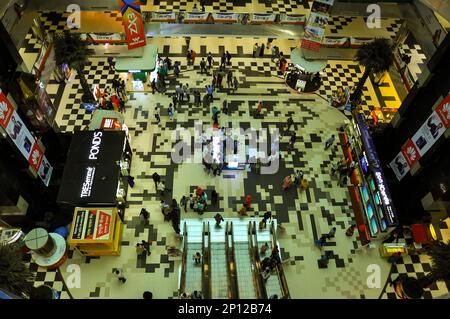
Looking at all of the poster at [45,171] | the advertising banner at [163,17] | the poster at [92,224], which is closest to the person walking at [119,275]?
the poster at [92,224]

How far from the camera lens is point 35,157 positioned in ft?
61.2

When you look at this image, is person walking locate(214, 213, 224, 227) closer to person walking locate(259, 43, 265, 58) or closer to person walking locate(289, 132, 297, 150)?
person walking locate(289, 132, 297, 150)

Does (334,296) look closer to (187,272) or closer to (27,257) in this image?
(187,272)

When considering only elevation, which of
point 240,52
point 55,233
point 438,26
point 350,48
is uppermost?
point 438,26

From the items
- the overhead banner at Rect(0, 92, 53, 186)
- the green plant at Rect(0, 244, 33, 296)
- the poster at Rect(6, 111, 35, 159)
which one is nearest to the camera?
the green plant at Rect(0, 244, 33, 296)

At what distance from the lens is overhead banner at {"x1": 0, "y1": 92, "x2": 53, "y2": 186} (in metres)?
15.5

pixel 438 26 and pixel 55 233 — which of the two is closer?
pixel 55 233

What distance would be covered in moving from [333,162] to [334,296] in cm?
859

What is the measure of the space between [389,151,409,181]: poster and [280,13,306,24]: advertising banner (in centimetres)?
1226

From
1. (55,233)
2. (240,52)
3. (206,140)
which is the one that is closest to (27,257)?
(55,233)

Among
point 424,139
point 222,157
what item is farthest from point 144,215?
point 424,139

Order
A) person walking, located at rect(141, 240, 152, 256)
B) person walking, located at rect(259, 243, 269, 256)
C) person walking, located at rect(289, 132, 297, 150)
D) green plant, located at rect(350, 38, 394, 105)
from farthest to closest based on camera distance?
person walking, located at rect(289, 132, 297, 150), green plant, located at rect(350, 38, 394, 105), person walking, located at rect(259, 243, 269, 256), person walking, located at rect(141, 240, 152, 256)

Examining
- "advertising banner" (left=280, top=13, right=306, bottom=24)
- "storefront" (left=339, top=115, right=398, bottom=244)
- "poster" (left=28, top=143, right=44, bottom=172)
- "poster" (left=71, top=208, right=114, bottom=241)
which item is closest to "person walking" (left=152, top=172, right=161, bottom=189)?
"poster" (left=71, top=208, right=114, bottom=241)

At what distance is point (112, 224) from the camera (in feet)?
60.6
